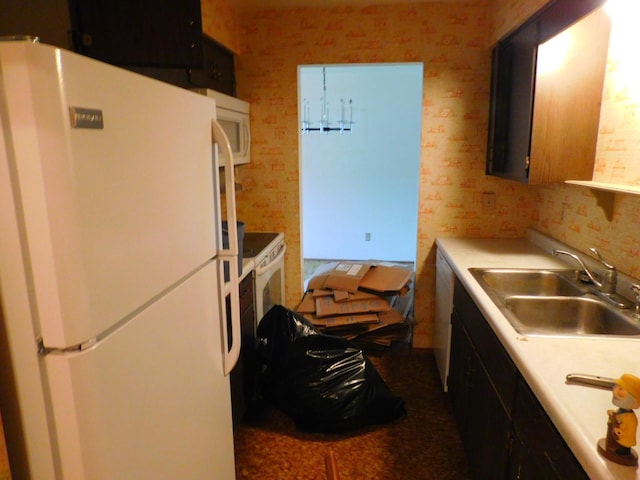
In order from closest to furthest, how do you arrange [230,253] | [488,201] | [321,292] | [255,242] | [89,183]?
1. [89,183]
2. [230,253]
3. [255,242]
4. [488,201]
5. [321,292]

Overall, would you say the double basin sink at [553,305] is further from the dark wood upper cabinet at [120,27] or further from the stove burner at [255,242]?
the dark wood upper cabinet at [120,27]

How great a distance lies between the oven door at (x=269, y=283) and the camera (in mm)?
2504

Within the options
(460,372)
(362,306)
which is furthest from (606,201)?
(362,306)

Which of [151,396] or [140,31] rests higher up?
[140,31]

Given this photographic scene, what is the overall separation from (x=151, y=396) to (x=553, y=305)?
160 centimetres

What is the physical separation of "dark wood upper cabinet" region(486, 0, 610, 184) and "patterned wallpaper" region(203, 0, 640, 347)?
1.75ft

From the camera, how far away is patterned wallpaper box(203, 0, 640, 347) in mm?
2793

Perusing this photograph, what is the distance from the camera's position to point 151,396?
1.00 metres

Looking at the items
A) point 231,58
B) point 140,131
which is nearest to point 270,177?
point 231,58

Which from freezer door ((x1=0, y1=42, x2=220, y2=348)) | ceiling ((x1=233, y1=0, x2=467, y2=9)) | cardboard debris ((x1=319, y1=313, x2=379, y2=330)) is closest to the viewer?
freezer door ((x1=0, y1=42, x2=220, y2=348))

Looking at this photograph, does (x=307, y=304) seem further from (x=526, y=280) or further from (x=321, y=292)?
(x=526, y=280)

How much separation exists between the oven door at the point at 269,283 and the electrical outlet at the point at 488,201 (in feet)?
4.60

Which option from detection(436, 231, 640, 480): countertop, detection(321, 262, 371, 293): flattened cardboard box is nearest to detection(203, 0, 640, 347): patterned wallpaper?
detection(321, 262, 371, 293): flattened cardboard box

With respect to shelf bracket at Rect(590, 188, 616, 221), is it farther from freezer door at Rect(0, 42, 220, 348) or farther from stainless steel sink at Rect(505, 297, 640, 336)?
freezer door at Rect(0, 42, 220, 348)
